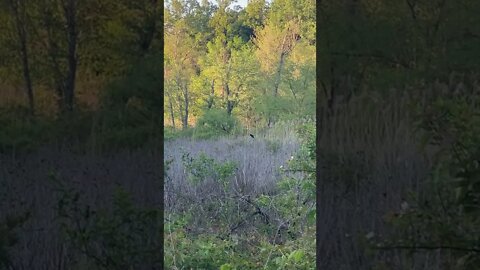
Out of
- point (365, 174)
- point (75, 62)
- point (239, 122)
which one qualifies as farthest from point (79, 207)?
point (239, 122)

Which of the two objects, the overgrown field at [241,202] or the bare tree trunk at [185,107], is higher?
the bare tree trunk at [185,107]

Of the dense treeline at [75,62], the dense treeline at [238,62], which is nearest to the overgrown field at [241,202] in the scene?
the dense treeline at [238,62]

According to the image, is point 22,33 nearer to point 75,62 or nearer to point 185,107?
point 75,62

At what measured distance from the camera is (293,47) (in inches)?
113

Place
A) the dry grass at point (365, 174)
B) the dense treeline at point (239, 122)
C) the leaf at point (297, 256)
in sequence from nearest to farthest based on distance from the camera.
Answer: the dry grass at point (365, 174) < the leaf at point (297, 256) < the dense treeline at point (239, 122)

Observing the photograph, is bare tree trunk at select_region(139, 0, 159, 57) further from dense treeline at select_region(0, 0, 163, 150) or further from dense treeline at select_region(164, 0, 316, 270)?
dense treeline at select_region(164, 0, 316, 270)

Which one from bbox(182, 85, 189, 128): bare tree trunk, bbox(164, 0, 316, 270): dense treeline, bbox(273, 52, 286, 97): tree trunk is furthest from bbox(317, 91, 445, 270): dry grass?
bbox(273, 52, 286, 97): tree trunk

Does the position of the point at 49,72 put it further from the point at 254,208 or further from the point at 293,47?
the point at 293,47

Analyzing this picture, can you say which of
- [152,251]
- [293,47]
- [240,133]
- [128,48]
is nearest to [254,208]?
[240,133]

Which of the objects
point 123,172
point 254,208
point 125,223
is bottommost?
point 254,208

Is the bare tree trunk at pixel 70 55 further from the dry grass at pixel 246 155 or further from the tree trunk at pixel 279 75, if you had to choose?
the tree trunk at pixel 279 75

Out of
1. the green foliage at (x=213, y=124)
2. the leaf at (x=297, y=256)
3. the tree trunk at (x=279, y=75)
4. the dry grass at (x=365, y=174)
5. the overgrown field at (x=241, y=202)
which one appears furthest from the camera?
the tree trunk at (x=279, y=75)

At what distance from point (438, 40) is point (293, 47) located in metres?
1.52

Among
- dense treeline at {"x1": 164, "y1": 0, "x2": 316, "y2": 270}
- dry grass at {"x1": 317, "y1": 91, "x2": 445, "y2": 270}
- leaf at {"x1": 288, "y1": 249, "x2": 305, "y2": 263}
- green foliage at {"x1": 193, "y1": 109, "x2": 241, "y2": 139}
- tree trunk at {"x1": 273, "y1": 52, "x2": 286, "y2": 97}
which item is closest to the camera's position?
dry grass at {"x1": 317, "y1": 91, "x2": 445, "y2": 270}
